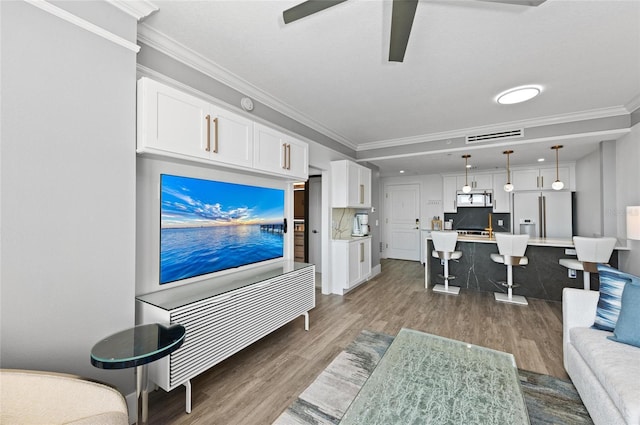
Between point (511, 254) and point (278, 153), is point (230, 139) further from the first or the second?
point (511, 254)

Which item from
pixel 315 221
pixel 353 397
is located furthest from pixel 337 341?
pixel 315 221

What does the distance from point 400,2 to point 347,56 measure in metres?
1.11

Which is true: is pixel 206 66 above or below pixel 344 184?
above

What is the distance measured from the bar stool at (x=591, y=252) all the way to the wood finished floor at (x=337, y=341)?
0.66m

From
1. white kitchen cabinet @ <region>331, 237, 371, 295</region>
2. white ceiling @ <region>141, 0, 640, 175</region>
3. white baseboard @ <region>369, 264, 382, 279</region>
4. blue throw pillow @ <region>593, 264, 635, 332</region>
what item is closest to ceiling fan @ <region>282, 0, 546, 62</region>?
white ceiling @ <region>141, 0, 640, 175</region>

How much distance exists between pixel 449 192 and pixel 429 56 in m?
4.91

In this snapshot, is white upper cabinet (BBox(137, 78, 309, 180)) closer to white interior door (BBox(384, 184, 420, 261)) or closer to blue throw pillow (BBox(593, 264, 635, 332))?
blue throw pillow (BBox(593, 264, 635, 332))

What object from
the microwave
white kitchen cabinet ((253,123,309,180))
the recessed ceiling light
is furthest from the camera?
the microwave

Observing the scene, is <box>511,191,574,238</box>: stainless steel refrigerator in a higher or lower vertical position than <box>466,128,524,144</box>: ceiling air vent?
lower

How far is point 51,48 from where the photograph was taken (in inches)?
54.6

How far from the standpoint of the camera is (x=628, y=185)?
328cm

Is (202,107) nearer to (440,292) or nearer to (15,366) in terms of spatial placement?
(15,366)

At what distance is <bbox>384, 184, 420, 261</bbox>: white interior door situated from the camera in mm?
7086

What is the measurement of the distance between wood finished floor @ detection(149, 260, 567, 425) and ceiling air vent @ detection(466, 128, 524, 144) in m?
2.53
